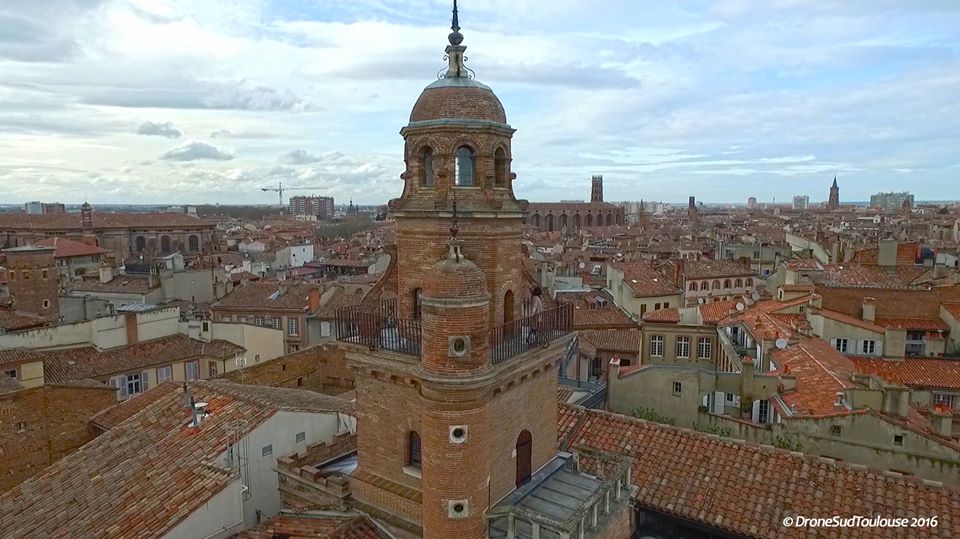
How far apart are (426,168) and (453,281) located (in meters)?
A: 3.03

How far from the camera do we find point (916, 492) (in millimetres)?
15297

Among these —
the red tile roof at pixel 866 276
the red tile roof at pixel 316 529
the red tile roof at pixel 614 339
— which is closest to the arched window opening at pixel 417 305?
the red tile roof at pixel 316 529

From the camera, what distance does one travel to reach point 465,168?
1284cm

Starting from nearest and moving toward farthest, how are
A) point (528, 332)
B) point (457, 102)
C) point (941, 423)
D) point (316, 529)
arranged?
point (457, 102), point (316, 529), point (528, 332), point (941, 423)

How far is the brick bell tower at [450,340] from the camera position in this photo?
37.3 feet

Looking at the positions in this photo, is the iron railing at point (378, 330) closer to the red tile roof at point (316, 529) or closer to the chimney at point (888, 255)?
the red tile roof at point (316, 529)

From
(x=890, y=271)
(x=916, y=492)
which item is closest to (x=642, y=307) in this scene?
(x=890, y=271)

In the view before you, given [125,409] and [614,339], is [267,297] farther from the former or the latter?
[125,409]

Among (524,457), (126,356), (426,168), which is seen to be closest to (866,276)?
(524,457)

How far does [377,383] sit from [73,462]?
8.69 m

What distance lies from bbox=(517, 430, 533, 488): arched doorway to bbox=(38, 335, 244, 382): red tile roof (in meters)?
22.9

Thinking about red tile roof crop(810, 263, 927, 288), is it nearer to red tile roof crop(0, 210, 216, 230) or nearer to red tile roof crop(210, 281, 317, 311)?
red tile roof crop(210, 281, 317, 311)

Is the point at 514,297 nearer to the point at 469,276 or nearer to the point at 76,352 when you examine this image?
the point at 469,276

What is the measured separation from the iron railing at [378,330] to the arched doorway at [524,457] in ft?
10.6
